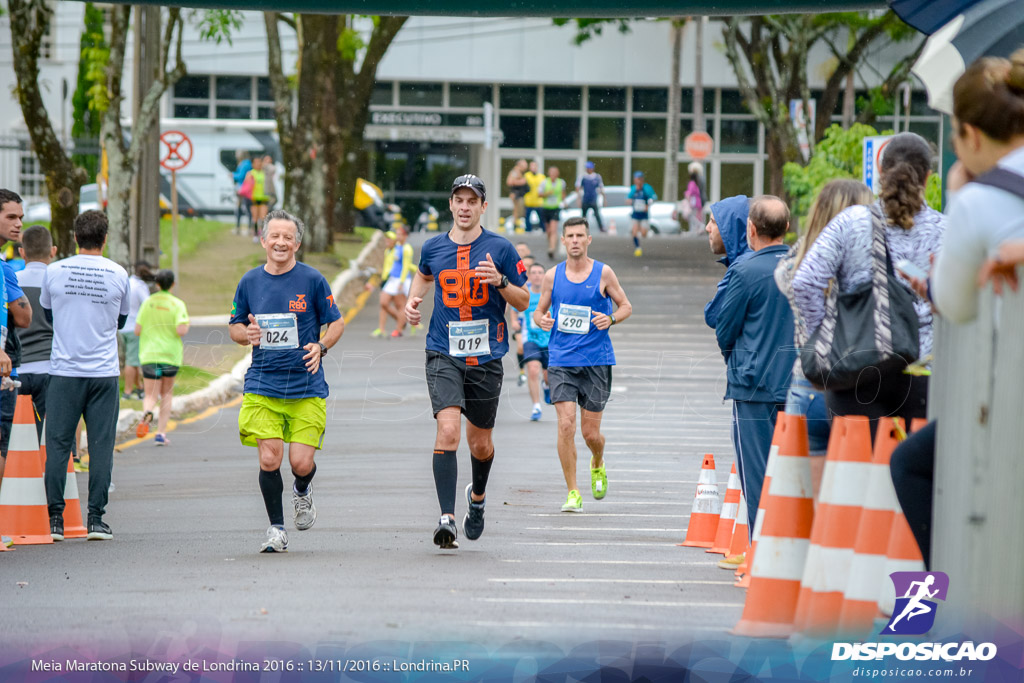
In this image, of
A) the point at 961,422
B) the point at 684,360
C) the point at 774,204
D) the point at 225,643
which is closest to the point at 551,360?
the point at 774,204

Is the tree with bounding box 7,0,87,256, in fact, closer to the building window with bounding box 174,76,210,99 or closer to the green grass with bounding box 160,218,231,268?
the green grass with bounding box 160,218,231,268

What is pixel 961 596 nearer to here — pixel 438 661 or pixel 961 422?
pixel 961 422

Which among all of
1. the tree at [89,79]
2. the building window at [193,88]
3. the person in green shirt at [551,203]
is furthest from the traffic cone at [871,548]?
the building window at [193,88]

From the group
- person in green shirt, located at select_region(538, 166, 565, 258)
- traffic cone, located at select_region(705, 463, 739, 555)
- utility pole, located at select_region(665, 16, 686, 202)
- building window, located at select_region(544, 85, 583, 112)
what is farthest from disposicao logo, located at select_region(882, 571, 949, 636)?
building window, located at select_region(544, 85, 583, 112)

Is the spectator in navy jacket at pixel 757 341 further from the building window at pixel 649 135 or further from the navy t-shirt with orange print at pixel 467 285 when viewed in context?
the building window at pixel 649 135

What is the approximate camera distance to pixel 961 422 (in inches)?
145

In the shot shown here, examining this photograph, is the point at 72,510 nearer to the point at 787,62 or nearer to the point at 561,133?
the point at 787,62

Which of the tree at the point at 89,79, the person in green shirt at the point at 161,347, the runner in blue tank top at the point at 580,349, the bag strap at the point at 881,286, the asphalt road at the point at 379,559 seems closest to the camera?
the bag strap at the point at 881,286

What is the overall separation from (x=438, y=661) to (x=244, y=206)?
107ft

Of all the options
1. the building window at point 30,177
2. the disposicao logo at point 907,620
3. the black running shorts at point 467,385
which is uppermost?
the building window at point 30,177

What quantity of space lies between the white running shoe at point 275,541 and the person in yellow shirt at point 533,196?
16.4 meters

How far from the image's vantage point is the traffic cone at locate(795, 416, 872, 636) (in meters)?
4.61

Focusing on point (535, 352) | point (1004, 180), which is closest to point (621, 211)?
point (535, 352)

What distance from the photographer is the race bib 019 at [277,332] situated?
7.61 metres
